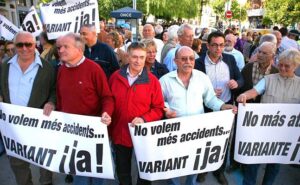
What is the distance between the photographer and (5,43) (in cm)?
597

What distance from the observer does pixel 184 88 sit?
3.33 metres

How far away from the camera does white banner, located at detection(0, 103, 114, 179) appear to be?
3203 mm

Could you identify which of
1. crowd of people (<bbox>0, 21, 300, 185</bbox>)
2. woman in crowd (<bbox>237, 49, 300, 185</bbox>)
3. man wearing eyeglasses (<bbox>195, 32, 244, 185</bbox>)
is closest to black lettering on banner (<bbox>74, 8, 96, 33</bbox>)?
crowd of people (<bbox>0, 21, 300, 185</bbox>)

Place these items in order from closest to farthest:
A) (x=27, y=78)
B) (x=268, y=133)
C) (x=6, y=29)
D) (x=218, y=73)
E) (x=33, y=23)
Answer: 1. (x=27, y=78)
2. (x=268, y=133)
3. (x=218, y=73)
4. (x=33, y=23)
5. (x=6, y=29)

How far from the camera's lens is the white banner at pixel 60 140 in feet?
10.5

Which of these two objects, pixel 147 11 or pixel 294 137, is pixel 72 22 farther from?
pixel 147 11

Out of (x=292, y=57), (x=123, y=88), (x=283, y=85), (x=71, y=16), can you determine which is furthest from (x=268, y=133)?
(x=71, y=16)

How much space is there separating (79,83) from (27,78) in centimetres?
68

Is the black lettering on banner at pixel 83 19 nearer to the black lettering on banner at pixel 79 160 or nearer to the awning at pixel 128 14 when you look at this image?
the black lettering on banner at pixel 79 160

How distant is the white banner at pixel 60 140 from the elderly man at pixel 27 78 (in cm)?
14

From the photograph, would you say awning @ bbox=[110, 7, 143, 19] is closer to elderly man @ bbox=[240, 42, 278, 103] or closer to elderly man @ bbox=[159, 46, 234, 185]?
elderly man @ bbox=[240, 42, 278, 103]

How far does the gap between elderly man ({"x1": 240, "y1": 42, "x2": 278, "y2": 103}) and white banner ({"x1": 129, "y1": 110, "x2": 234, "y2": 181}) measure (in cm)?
91

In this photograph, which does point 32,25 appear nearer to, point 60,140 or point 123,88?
point 60,140

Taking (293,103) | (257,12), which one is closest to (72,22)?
(293,103)
